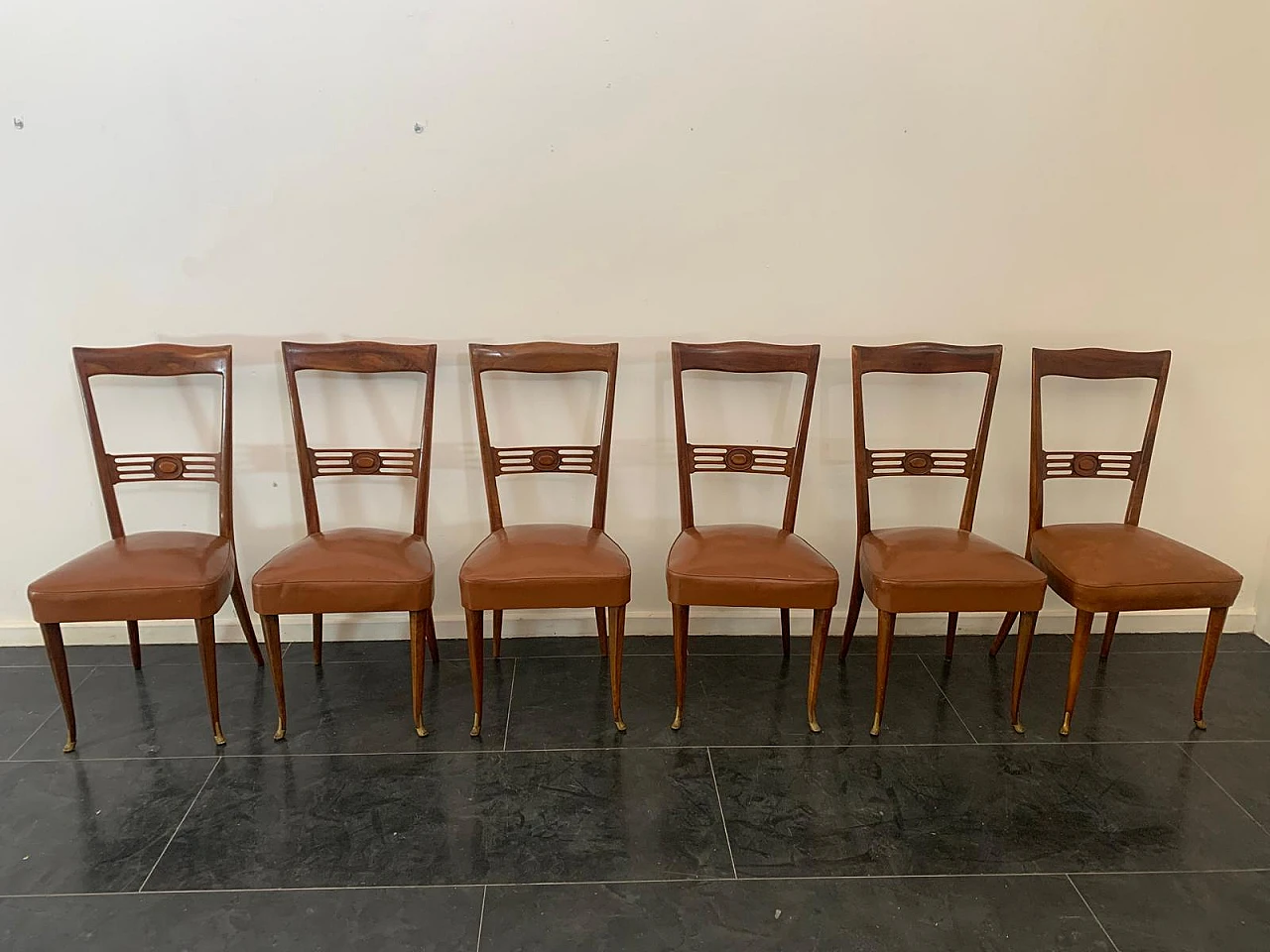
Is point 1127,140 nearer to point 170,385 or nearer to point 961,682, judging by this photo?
point 961,682

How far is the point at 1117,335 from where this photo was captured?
2.89 metres

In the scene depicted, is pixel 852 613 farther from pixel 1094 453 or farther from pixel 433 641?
pixel 433 641

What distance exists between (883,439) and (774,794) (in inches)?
50.7

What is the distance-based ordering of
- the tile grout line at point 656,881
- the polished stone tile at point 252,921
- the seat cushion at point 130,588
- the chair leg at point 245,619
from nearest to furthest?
the polished stone tile at point 252,921 < the tile grout line at point 656,881 < the seat cushion at point 130,588 < the chair leg at point 245,619

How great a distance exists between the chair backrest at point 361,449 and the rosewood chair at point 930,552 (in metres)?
1.35

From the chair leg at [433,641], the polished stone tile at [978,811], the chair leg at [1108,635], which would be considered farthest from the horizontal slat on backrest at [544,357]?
the chair leg at [1108,635]

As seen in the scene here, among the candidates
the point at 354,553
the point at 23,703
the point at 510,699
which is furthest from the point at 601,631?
the point at 23,703

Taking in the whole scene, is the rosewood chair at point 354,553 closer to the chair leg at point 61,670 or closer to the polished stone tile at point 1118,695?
the chair leg at point 61,670

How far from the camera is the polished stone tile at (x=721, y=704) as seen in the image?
2479 millimetres

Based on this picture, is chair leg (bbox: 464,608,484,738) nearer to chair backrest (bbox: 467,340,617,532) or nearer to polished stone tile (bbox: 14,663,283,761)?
chair backrest (bbox: 467,340,617,532)

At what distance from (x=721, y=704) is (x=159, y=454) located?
192 centimetres

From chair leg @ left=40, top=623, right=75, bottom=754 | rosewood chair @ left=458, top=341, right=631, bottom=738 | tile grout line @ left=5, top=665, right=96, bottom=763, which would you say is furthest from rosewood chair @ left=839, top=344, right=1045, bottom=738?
tile grout line @ left=5, top=665, right=96, bottom=763

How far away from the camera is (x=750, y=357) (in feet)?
8.73

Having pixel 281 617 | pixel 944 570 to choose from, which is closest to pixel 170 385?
pixel 281 617
